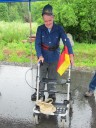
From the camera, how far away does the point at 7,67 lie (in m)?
10.9

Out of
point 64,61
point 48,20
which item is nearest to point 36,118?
point 64,61

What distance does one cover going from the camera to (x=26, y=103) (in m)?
7.54

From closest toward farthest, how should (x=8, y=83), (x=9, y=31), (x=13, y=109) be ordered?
(x=13, y=109)
(x=8, y=83)
(x=9, y=31)

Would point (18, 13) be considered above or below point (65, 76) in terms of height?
above

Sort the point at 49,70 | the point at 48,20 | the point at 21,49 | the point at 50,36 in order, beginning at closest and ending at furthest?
the point at 48,20, the point at 50,36, the point at 49,70, the point at 21,49

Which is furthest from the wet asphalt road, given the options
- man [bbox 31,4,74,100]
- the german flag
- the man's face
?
the man's face

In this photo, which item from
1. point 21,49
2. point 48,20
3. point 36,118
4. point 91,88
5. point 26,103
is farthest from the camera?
point 21,49

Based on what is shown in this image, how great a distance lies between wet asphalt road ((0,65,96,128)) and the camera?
645 cm

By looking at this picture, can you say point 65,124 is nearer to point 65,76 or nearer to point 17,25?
point 65,76

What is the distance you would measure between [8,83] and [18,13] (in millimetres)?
28329

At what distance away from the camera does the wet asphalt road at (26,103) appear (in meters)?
6.45

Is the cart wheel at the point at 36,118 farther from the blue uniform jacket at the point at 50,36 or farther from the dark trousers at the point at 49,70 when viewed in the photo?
the blue uniform jacket at the point at 50,36

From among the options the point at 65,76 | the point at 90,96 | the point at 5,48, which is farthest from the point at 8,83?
the point at 5,48

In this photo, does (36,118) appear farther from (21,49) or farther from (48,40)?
(21,49)
